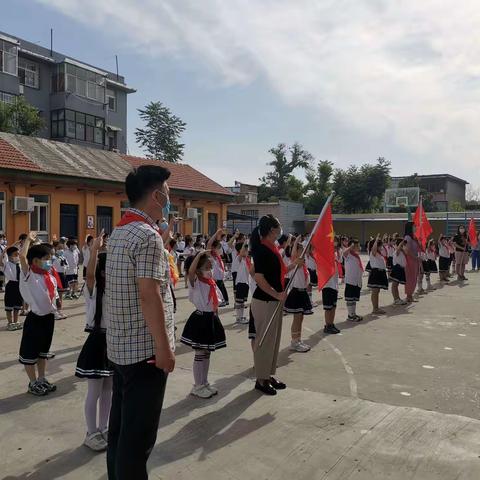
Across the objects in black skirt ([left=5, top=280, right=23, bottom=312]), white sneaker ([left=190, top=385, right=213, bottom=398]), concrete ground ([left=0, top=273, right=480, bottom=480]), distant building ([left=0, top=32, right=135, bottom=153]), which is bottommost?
concrete ground ([left=0, top=273, right=480, bottom=480])

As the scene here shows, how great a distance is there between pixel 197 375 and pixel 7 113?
1001 inches

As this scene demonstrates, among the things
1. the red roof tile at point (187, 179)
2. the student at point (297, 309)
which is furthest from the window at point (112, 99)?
the student at point (297, 309)

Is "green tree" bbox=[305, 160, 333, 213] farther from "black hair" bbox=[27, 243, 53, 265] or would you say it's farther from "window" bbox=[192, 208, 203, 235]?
"black hair" bbox=[27, 243, 53, 265]

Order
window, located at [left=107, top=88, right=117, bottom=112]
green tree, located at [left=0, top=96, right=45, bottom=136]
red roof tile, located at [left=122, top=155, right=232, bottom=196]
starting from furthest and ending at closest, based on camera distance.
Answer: window, located at [left=107, top=88, right=117, bottom=112] → green tree, located at [left=0, top=96, right=45, bottom=136] → red roof tile, located at [left=122, top=155, right=232, bottom=196]

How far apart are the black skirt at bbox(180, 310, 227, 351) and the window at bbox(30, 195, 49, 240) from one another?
1470 centimetres

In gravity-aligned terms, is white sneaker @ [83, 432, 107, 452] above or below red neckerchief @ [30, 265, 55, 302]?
below

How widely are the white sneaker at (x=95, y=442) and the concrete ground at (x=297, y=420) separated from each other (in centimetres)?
6

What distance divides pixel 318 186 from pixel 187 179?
80.7 ft

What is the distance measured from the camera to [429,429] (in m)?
4.46

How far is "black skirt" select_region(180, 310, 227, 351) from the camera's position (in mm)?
5465

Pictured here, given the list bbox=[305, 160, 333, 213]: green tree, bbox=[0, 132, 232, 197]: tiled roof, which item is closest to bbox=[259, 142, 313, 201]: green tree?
bbox=[305, 160, 333, 213]: green tree

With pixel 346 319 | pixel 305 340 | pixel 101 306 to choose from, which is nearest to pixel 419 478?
pixel 101 306

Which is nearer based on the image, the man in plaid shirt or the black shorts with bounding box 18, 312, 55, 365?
the man in plaid shirt

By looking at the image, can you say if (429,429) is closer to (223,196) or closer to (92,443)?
(92,443)
